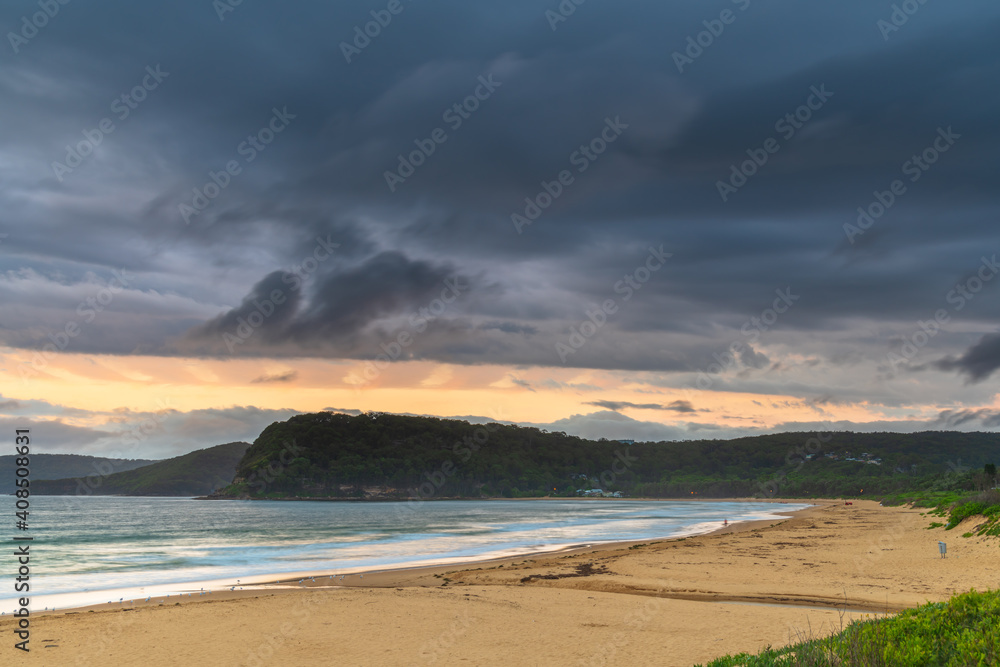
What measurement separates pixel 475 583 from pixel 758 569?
442 inches

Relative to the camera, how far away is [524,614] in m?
17.6

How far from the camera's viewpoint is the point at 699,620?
636 inches

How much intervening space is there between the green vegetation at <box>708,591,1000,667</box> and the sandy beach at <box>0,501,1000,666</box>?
185 centimetres

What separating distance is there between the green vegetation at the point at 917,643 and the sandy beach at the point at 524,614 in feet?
6.06

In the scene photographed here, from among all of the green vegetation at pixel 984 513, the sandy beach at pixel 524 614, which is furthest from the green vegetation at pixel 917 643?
the green vegetation at pixel 984 513

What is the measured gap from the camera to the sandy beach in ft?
45.1

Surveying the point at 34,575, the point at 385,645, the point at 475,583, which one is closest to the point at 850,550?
the point at 475,583

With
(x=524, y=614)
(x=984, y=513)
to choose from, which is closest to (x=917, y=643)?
(x=524, y=614)

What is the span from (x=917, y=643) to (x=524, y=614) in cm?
1178

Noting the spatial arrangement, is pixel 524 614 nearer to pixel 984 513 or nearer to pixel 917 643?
pixel 917 643

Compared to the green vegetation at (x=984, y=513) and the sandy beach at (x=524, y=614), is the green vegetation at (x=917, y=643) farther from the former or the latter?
the green vegetation at (x=984, y=513)

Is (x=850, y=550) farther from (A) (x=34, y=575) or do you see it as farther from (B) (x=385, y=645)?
(A) (x=34, y=575)

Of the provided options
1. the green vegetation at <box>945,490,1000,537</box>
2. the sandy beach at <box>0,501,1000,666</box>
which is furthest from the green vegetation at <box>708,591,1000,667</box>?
the green vegetation at <box>945,490,1000,537</box>

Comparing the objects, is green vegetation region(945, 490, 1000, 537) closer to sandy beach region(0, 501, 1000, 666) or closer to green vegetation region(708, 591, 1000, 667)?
sandy beach region(0, 501, 1000, 666)
